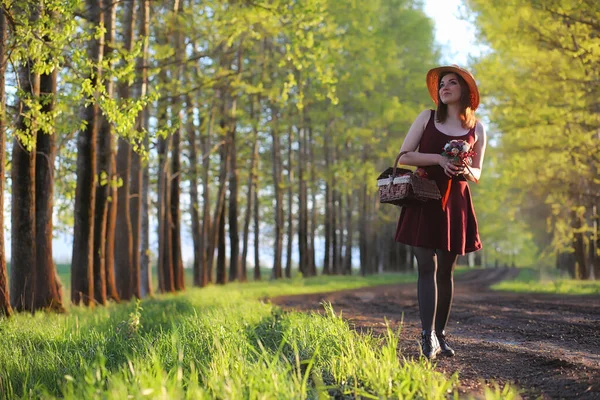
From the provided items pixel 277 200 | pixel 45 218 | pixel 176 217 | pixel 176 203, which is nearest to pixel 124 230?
pixel 45 218

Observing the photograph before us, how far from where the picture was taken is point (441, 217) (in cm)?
502

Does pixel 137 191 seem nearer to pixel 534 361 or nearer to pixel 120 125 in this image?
pixel 120 125

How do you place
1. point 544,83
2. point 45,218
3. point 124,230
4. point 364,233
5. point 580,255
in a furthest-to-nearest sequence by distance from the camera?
point 364,233, point 580,255, point 544,83, point 124,230, point 45,218

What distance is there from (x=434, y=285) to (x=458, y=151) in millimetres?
1041

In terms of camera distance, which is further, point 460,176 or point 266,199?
point 266,199

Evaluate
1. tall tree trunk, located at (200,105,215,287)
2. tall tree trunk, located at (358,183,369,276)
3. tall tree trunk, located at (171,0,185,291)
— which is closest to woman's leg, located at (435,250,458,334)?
tall tree trunk, located at (171,0,185,291)

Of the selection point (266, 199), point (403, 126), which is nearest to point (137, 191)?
point (403, 126)

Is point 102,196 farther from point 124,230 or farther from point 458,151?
point 458,151

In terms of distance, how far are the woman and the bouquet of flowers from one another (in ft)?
0.14

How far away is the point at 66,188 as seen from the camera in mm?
12703

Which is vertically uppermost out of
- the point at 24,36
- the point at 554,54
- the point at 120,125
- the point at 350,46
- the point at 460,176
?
the point at 350,46

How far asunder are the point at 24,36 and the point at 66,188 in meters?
6.46

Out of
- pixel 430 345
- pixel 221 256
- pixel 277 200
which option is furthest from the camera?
pixel 277 200

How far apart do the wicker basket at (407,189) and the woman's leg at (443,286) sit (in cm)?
50
